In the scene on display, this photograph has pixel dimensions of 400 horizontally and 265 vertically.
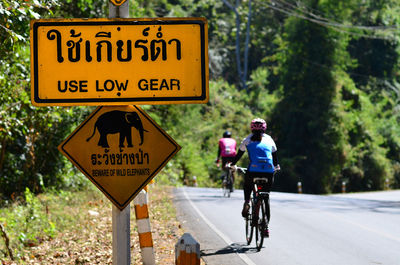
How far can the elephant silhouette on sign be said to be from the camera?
5.34m

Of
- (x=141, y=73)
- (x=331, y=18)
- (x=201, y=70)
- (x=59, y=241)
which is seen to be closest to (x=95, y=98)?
(x=141, y=73)

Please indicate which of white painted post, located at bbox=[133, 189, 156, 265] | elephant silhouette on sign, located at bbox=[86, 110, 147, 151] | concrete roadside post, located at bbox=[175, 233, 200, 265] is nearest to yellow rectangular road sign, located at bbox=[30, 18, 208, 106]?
elephant silhouette on sign, located at bbox=[86, 110, 147, 151]

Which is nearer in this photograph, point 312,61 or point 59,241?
point 59,241

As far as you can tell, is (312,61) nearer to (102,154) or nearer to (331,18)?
(331,18)

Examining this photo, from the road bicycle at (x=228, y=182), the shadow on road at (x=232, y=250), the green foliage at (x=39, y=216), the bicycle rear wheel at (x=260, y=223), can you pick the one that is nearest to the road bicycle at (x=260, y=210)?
the bicycle rear wheel at (x=260, y=223)

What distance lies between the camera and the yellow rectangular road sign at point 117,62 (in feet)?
17.3

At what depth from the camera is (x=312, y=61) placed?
1788 inches

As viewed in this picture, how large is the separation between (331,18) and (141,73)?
41.2 metres

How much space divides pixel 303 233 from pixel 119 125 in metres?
7.42

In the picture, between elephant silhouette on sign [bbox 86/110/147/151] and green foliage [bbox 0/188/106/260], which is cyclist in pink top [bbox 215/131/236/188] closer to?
green foliage [bbox 0/188/106/260]

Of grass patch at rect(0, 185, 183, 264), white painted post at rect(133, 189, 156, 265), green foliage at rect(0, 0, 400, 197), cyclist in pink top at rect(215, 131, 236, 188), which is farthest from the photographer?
green foliage at rect(0, 0, 400, 197)

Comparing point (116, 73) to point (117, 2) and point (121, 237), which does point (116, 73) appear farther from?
point (121, 237)

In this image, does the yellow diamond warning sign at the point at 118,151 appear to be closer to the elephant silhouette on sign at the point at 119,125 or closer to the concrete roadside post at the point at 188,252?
A: the elephant silhouette on sign at the point at 119,125

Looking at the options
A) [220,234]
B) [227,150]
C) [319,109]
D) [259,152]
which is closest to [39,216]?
[220,234]
